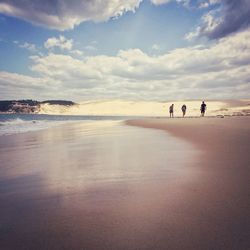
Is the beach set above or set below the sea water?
above

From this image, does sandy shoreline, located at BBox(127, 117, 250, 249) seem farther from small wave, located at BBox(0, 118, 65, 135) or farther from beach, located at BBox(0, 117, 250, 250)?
small wave, located at BBox(0, 118, 65, 135)

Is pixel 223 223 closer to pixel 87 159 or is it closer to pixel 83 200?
pixel 83 200

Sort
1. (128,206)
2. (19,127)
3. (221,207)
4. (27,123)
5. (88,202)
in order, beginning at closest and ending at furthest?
(221,207) → (128,206) → (88,202) → (19,127) → (27,123)

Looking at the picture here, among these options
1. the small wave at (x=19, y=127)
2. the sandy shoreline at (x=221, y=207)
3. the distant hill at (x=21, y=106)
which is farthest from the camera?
the distant hill at (x=21, y=106)

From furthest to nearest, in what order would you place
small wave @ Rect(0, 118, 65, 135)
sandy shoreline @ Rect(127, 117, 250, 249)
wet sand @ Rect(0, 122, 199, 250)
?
small wave @ Rect(0, 118, 65, 135)
wet sand @ Rect(0, 122, 199, 250)
sandy shoreline @ Rect(127, 117, 250, 249)

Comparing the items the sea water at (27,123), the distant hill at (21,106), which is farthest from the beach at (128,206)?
the distant hill at (21,106)

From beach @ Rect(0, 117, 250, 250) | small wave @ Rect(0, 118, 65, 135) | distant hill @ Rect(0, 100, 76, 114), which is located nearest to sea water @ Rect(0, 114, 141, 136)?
small wave @ Rect(0, 118, 65, 135)

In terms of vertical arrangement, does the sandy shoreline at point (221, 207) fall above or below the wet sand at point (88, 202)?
above

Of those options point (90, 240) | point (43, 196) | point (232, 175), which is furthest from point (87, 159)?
point (90, 240)

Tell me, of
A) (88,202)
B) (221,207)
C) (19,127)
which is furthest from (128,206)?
(19,127)

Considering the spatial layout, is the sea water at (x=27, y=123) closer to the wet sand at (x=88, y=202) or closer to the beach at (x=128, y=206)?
the wet sand at (x=88, y=202)

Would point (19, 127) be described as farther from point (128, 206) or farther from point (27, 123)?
point (128, 206)

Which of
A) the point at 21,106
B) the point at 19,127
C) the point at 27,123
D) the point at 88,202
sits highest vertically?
the point at 21,106

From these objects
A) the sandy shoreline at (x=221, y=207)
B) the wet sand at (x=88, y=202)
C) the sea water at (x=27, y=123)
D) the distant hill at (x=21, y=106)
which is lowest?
the sea water at (x=27, y=123)
